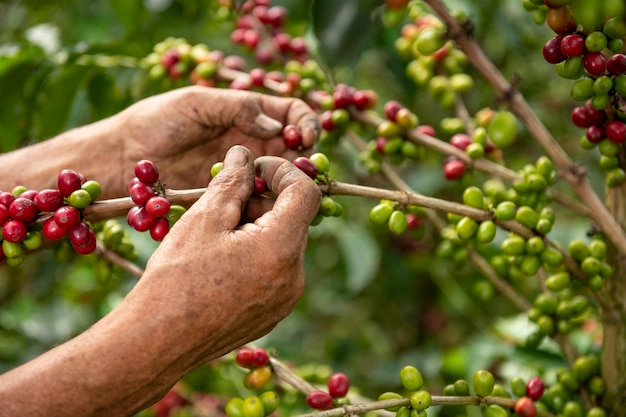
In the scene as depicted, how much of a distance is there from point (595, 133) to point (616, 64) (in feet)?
0.71

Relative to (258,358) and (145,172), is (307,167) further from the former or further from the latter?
(258,358)

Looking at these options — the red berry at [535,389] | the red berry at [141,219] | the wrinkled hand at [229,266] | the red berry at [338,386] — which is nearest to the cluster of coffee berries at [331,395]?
the red berry at [338,386]

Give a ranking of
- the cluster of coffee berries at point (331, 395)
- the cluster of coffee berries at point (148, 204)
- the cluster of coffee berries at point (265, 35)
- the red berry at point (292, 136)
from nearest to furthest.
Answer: the cluster of coffee berries at point (148, 204) → the cluster of coffee berries at point (331, 395) → the red berry at point (292, 136) → the cluster of coffee berries at point (265, 35)

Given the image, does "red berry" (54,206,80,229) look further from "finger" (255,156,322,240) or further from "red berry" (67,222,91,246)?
"finger" (255,156,322,240)

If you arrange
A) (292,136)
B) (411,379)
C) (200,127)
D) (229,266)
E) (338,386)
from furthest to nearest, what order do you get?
(200,127) → (292,136) → (338,386) → (411,379) → (229,266)

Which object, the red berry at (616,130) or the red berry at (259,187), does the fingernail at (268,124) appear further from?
the red berry at (616,130)

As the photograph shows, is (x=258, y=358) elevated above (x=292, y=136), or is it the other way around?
(x=292, y=136)

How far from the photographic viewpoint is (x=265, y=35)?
94.2 inches

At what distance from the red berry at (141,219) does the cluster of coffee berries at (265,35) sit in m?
1.17

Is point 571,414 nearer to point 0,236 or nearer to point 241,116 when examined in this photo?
point 241,116

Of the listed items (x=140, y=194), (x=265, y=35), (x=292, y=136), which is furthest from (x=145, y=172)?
(x=265, y=35)

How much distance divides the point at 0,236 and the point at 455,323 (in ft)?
9.52

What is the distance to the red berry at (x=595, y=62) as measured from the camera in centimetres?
125

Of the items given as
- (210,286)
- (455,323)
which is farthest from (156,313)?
(455,323)
